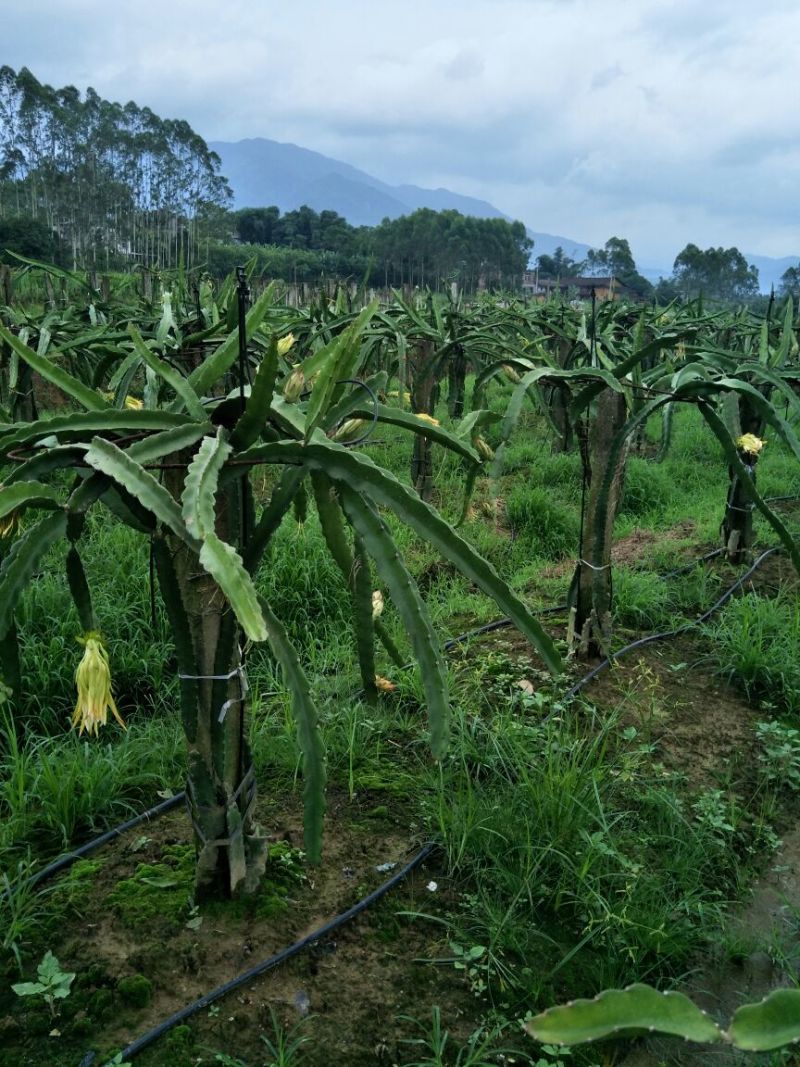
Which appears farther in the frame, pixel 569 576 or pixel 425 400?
pixel 425 400

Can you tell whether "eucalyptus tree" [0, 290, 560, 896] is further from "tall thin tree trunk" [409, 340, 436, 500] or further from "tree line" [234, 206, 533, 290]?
"tree line" [234, 206, 533, 290]

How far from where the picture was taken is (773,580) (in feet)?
11.7

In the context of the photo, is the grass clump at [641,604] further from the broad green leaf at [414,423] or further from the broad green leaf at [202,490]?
the broad green leaf at [202,490]

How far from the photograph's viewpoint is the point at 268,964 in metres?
1.59

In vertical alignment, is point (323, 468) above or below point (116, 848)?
above

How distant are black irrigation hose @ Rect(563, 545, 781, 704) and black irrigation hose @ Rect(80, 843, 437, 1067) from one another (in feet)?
2.86

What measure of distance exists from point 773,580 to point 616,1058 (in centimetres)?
252

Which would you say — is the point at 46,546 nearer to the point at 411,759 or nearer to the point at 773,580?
the point at 411,759

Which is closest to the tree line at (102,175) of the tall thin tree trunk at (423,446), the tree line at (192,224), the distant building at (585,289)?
the tree line at (192,224)

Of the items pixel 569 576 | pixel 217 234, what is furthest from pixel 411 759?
pixel 217 234

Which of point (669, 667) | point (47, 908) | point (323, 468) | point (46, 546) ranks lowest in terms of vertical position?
point (47, 908)

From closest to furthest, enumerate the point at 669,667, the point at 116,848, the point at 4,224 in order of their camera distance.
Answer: the point at 116,848 < the point at 669,667 < the point at 4,224

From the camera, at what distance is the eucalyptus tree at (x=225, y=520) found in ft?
4.25

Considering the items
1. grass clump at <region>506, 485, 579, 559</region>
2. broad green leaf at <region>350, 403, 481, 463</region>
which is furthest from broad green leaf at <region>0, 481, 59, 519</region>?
grass clump at <region>506, 485, 579, 559</region>
